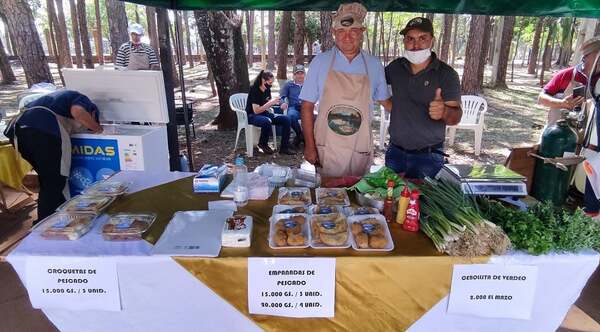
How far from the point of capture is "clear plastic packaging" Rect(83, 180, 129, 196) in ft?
6.79

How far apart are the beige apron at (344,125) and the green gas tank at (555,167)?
1.30 meters

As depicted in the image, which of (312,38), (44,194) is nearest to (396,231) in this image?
(44,194)

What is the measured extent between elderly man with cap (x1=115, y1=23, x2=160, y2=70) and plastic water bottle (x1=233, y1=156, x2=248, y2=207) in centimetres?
411

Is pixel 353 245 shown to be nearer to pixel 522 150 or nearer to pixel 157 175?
pixel 157 175

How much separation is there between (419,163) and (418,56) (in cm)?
71

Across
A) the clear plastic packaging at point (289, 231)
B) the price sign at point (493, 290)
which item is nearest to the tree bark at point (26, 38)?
the clear plastic packaging at point (289, 231)

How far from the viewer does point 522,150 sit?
3.81 metres

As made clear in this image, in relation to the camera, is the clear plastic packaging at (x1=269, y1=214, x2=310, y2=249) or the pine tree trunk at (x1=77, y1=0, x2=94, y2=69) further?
the pine tree trunk at (x1=77, y1=0, x2=94, y2=69)

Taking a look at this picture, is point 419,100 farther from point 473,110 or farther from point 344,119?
point 473,110

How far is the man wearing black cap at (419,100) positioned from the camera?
7.71 ft

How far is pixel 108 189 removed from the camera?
212 centimetres

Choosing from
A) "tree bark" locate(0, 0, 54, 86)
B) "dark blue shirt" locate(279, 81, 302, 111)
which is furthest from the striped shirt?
"tree bark" locate(0, 0, 54, 86)

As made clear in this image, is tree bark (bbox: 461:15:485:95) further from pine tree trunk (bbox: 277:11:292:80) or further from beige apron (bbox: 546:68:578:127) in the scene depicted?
beige apron (bbox: 546:68:578:127)

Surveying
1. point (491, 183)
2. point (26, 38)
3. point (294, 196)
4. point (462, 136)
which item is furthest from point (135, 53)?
point (462, 136)
